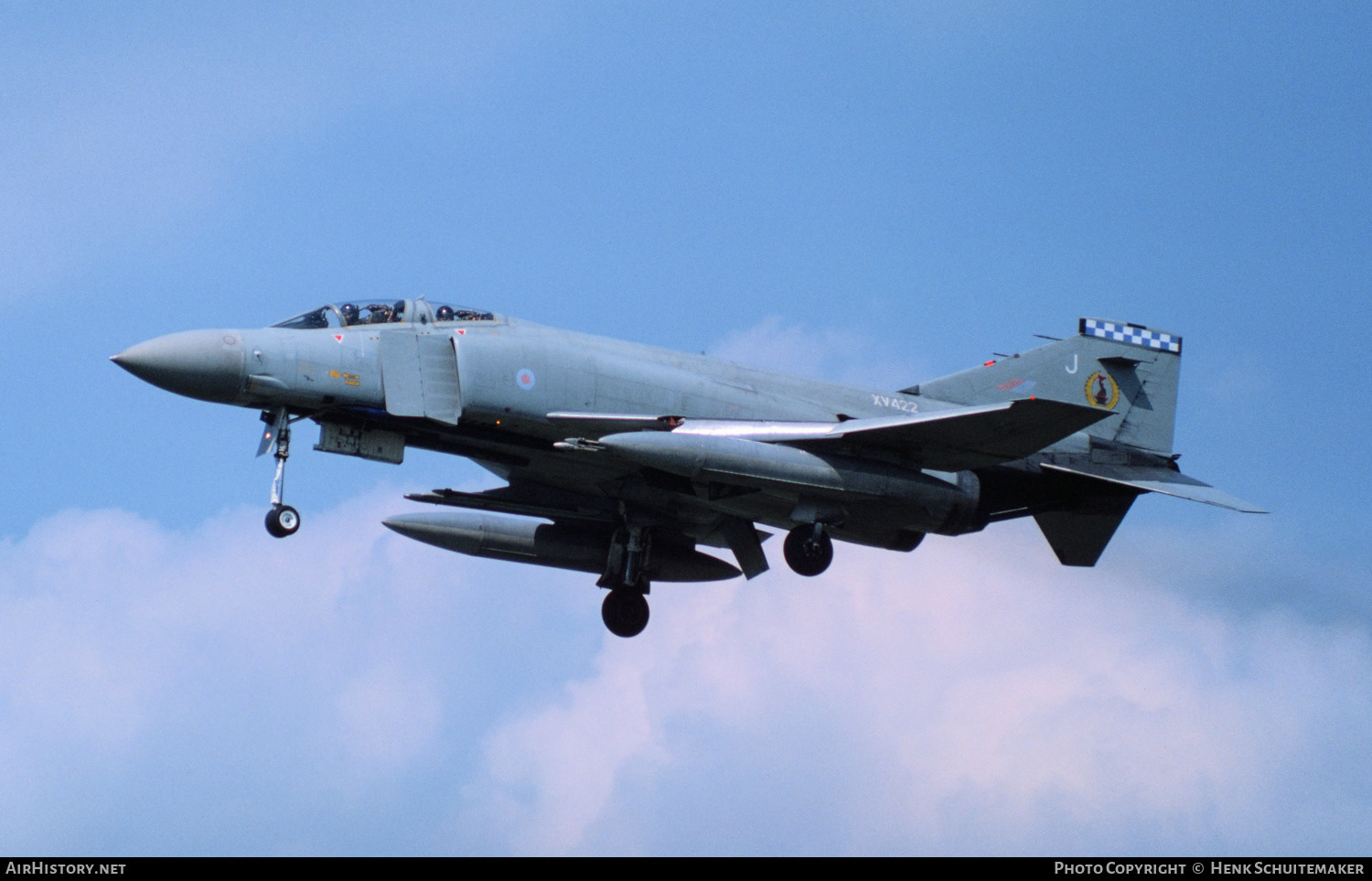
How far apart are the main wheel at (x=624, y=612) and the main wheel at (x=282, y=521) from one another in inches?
251

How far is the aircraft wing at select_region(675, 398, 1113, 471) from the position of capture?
20.4 m

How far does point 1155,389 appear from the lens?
24.8 m

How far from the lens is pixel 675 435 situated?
65.1 feet

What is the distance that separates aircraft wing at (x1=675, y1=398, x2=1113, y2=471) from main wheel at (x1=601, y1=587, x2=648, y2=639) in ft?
14.1

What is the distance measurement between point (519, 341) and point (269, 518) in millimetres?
3971

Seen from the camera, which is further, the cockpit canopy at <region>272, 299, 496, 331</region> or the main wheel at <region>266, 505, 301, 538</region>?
the cockpit canopy at <region>272, 299, 496, 331</region>

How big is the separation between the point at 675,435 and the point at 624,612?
5.61m

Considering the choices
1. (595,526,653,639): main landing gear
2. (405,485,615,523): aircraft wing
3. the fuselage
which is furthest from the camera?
(595,526,653,639): main landing gear

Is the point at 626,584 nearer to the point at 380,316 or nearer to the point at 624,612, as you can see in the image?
the point at 624,612

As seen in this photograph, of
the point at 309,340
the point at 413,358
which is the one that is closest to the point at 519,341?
the point at 413,358

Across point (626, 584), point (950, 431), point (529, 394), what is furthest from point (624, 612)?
point (950, 431)

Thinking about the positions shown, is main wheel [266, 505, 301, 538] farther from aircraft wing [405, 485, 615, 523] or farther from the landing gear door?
aircraft wing [405, 485, 615, 523]

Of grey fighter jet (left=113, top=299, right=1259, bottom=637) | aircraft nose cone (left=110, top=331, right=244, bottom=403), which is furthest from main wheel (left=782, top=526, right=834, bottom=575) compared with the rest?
aircraft nose cone (left=110, top=331, right=244, bottom=403)
